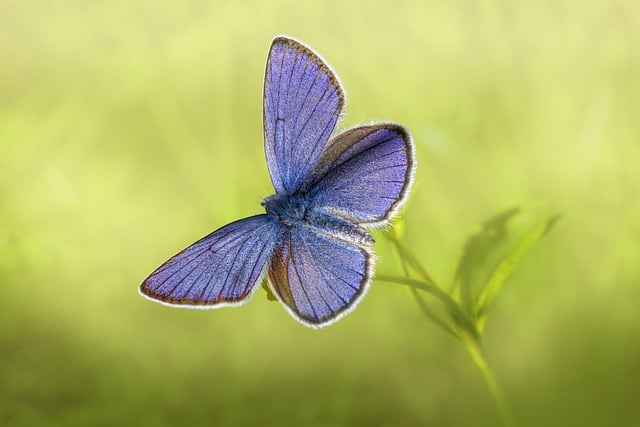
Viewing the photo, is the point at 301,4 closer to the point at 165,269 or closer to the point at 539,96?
the point at 539,96

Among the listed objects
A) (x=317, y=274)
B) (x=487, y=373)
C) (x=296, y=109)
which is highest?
(x=296, y=109)

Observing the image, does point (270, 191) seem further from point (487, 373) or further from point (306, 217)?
point (487, 373)

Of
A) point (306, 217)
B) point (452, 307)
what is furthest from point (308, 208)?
point (452, 307)

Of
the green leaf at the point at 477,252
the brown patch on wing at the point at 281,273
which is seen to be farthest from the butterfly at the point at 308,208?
the green leaf at the point at 477,252

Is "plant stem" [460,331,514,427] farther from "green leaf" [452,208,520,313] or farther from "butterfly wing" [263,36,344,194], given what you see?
"butterfly wing" [263,36,344,194]

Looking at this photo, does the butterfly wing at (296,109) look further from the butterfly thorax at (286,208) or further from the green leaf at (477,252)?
the green leaf at (477,252)

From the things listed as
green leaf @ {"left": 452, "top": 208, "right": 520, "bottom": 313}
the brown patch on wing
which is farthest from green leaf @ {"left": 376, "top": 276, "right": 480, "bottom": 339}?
the brown patch on wing

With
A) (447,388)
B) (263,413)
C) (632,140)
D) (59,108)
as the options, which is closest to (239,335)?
(263,413)
